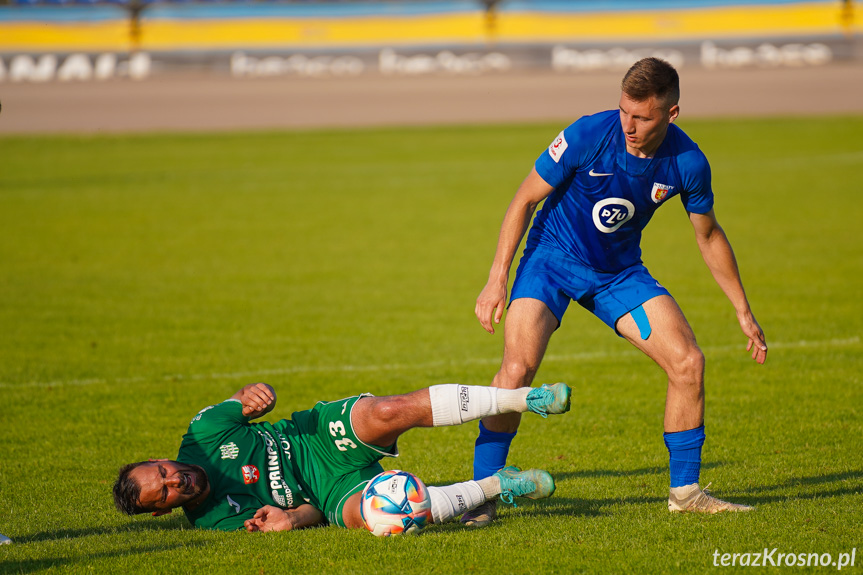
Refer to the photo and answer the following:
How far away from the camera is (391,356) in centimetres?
1035

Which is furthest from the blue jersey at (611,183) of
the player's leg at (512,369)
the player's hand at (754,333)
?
the player's hand at (754,333)

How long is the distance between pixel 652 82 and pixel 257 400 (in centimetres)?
292

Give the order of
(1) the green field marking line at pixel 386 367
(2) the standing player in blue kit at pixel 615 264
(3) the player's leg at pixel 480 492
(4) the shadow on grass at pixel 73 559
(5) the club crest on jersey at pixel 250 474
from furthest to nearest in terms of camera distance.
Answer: (1) the green field marking line at pixel 386 367 → (5) the club crest on jersey at pixel 250 474 → (2) the standing player in blue kit at pixel 615 264 → (3) the player's leg at pixel 480 492 → (4) the shadow on grass at pixel 73 559

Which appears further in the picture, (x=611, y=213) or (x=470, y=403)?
(x=611, y=213)

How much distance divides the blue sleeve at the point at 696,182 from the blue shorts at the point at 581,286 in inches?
20.5

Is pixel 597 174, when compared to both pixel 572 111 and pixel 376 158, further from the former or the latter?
pixel 572 111

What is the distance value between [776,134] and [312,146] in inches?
596

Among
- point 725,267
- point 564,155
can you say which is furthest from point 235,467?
point 725,267

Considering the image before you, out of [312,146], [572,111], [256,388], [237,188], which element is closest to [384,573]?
[256,388]

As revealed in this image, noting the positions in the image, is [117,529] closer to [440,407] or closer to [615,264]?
[440,407]

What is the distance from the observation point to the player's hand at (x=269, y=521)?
17.7ft

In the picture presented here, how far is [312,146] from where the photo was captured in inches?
1227

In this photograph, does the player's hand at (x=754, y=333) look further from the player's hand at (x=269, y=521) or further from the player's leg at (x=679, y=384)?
the player's hand at (x=269, y=521)

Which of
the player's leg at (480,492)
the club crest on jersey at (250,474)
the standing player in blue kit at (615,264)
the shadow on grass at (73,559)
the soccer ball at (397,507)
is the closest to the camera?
the shadow on grass at (73,559)
